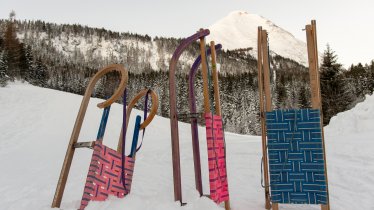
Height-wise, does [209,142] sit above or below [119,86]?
below

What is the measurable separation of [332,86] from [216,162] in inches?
1037

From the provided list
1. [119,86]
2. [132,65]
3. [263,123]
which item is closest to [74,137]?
[119,86]

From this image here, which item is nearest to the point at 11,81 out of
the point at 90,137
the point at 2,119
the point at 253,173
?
the point at 2,119

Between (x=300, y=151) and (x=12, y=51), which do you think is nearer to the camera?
(x=300, y=151)

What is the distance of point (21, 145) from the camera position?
45.4 ft

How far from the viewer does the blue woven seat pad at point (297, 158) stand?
397 cm

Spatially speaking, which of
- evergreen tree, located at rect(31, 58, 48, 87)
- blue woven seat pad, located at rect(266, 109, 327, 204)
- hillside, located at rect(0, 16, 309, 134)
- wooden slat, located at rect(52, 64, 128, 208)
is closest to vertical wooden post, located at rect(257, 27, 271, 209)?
blue woven seat pad, located at rect(266, 109, 327, 204)

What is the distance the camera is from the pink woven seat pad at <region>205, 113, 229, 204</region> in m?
4.17

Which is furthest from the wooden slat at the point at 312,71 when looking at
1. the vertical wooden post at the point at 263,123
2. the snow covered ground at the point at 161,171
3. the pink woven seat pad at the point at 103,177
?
the pink woven seat pad at the point at 103,177

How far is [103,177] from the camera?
4.39m

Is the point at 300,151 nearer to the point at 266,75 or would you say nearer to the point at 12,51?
the point at 266,75

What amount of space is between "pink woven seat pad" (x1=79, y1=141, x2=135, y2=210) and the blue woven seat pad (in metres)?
2.17

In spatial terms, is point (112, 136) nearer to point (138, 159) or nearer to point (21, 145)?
point (21, 145)

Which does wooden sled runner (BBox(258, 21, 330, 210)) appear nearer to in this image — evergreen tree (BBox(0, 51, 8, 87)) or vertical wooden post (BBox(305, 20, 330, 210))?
vertical wooden post (BBox(305, 20, 330, 210))
